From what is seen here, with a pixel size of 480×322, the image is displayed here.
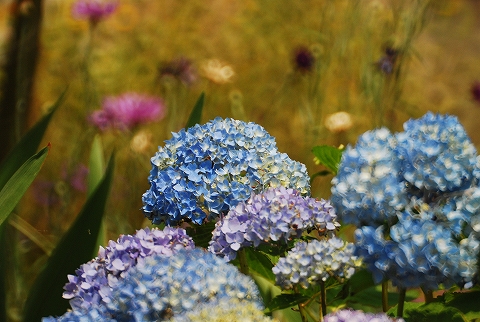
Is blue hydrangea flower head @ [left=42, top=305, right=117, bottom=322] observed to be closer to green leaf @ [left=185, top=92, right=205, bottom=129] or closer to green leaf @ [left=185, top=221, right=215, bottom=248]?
green leaf @ [left=185, top=221, right=215, bottom=248]

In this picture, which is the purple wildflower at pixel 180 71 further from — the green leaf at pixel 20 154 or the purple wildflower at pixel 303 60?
the green leaf at pixel 20 154

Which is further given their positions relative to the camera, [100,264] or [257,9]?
[257,9]

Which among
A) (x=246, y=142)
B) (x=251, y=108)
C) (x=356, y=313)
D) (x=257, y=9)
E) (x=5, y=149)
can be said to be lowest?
(x=356, y=313)

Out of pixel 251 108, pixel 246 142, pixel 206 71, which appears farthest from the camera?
pixel 251 108

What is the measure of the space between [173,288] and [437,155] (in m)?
0.30

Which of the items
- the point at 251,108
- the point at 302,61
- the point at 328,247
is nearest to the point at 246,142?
the point at 328,247

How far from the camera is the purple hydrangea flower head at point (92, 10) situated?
2580 mm

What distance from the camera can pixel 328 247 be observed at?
0.72m

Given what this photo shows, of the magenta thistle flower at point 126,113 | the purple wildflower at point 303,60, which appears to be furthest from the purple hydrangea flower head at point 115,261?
the purple wildflower at point 303,60

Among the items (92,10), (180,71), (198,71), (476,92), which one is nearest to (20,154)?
(180,71)

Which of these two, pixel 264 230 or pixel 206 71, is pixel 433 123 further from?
pixel 206 71

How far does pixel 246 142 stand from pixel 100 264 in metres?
0.24

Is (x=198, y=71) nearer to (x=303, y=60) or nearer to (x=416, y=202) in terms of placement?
(x=303, y=60)

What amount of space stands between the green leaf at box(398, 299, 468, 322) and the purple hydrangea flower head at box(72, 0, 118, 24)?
2.09 metres
